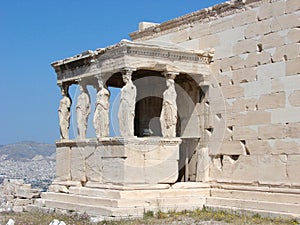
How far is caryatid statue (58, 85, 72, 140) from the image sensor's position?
15703 millimetres

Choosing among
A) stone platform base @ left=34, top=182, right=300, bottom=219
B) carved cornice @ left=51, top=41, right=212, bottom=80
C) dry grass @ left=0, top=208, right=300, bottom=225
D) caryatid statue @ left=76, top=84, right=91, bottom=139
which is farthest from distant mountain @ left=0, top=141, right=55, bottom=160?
dry grass @ left=0, top=208, right=300, bottom=225

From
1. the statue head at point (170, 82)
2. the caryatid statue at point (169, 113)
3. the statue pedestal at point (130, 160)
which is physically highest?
the statue head at point (170, 82)

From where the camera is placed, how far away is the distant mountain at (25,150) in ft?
213

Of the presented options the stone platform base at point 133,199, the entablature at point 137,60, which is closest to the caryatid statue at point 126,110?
the entablature at point 137,60

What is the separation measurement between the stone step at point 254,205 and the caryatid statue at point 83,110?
368 cm

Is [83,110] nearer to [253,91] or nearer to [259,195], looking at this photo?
[253,91]

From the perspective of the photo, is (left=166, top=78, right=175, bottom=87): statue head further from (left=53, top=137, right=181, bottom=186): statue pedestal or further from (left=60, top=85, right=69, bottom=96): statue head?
(left=60, top=85, right=69, bottom=96): statue head

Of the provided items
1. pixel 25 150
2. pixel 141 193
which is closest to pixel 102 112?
pixel 141 193

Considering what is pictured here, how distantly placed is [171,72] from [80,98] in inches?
103

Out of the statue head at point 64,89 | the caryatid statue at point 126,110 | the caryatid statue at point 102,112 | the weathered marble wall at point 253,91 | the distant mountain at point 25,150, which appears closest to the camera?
the weathered marble wall at point 253,91

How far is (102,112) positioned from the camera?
13758 mm

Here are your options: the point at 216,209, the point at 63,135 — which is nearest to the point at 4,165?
the point at 63,135

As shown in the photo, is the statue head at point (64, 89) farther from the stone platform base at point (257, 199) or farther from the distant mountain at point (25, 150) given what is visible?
→ the distant mountain at point (25, 150)

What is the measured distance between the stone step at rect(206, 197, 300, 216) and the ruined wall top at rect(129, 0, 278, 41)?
164 inches
